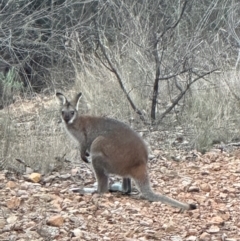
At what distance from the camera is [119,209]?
601 centimetres

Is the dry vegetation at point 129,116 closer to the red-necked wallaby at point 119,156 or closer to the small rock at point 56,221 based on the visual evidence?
the small rock at point 56,221

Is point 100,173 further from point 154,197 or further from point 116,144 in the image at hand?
point 154,197

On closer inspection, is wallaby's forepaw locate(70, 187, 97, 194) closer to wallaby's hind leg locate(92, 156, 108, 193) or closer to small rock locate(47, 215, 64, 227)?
wallaby's hind leg locate(92, 156, 108, 193)

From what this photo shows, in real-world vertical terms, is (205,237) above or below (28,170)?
below

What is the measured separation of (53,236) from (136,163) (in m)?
1.47

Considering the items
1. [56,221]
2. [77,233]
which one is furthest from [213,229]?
[56,221]

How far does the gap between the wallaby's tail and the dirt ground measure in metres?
0.05

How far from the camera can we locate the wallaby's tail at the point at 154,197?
19.7 feet

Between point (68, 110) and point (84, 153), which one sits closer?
point (84, 153)

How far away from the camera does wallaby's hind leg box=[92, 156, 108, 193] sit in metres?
6.54

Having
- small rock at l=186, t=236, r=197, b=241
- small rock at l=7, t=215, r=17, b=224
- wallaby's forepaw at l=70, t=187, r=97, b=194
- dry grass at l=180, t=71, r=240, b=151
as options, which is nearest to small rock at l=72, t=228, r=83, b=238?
small rock at l=7, t=215, r=17, b=224

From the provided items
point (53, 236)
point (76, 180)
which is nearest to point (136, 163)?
point (76, 180)

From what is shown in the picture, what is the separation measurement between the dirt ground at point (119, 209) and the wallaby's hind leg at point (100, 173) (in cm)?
11

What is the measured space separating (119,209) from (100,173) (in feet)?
2.14
